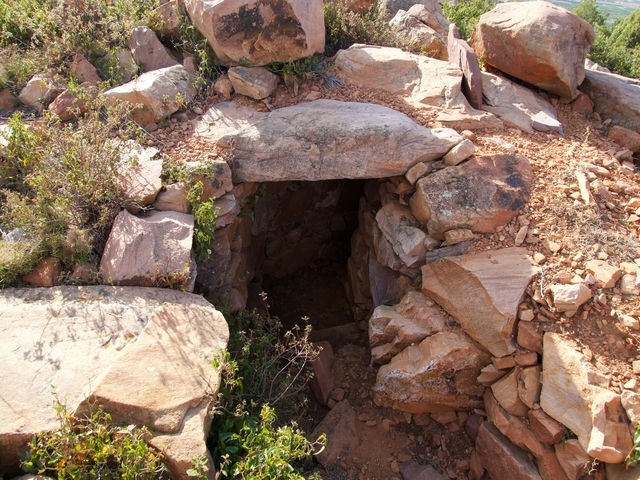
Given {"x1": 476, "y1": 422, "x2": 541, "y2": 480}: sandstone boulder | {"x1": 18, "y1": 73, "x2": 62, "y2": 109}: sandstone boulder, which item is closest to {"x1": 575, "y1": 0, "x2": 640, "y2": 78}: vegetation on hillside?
{"x1": 476, "y1": 422, "x2": 541, "y2": 480}: sandstone boulder

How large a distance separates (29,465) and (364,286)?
3.96 m

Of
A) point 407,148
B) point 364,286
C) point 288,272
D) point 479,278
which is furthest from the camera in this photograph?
point 288,272

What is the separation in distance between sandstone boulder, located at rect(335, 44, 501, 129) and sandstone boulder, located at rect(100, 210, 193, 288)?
2710 millimetres

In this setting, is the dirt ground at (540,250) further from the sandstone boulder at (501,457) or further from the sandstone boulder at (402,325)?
the sandstone boulder at (402,325)

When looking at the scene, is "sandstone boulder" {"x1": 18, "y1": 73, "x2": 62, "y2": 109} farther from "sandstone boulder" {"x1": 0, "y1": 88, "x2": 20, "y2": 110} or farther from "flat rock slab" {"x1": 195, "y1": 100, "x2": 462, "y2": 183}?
"flat rock slab" {"x1": 195, "y1": 100, "x2": 462, "y2": 183}

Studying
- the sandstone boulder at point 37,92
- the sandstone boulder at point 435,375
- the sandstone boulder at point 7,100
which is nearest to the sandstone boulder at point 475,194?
the sandstone boulder at point 435,375

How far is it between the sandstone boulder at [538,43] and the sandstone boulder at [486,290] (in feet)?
7.85

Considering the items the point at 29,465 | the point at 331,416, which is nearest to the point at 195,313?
the point at 29,465

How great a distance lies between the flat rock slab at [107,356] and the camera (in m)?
2.57

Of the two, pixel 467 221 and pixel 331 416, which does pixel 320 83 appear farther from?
pixel 331 416

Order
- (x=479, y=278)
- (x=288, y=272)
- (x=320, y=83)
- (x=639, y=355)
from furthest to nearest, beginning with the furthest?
1. (x=288, y=272)
2. (x=320, y=83)
3. (x=479, y=278)
4. (x=639, y=355)

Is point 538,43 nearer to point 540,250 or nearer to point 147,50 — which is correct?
point 540,250

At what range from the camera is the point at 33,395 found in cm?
260

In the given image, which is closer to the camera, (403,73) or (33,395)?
(33,395)
